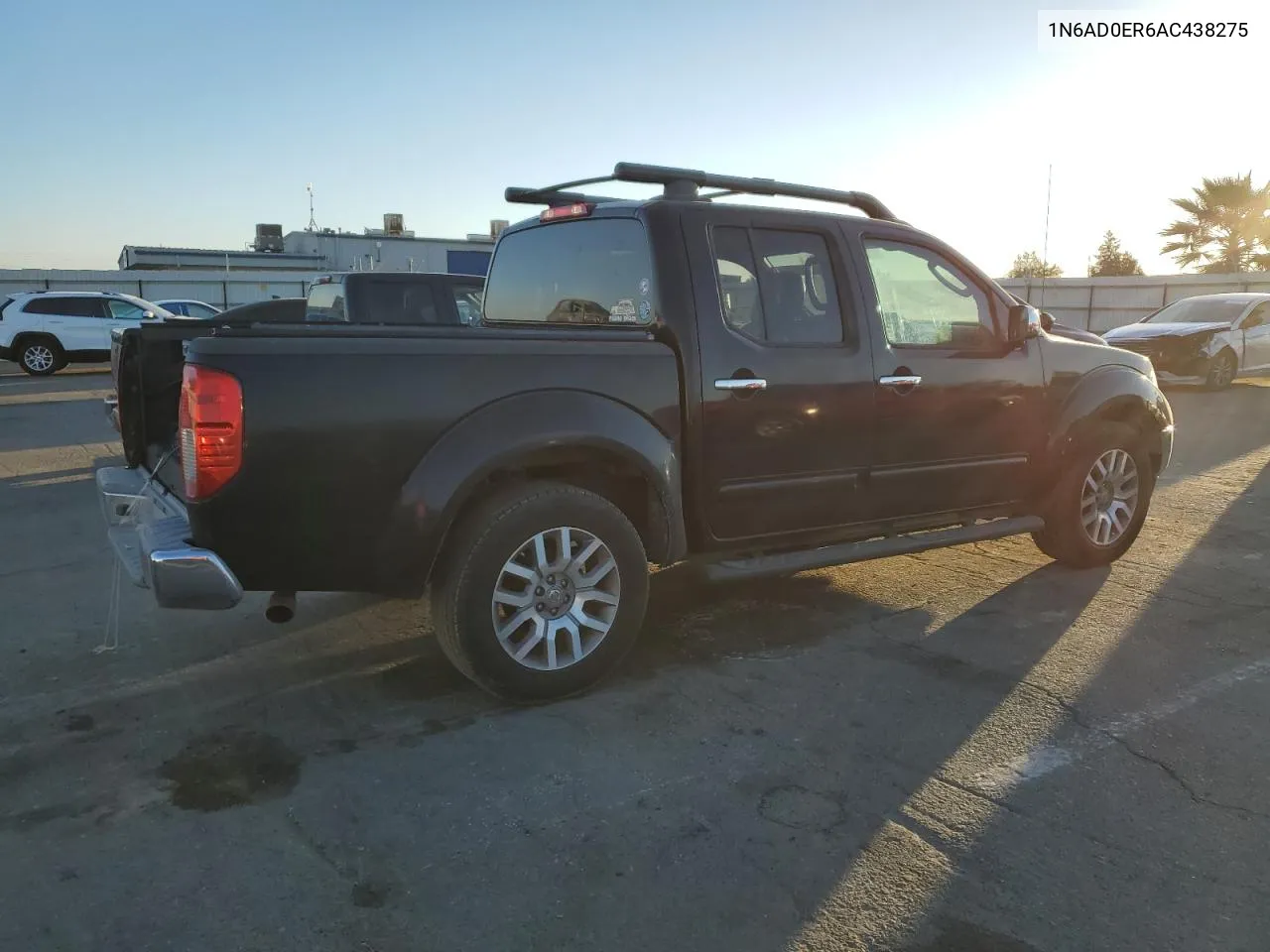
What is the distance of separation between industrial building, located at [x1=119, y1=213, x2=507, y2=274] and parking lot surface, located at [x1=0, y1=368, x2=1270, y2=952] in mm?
38886

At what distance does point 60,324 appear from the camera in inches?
754

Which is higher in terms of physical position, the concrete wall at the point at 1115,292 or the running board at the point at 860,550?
the concrete wall at the point at 1115,292

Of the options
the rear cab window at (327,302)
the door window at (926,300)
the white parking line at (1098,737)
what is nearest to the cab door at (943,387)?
the door window at (926,300)

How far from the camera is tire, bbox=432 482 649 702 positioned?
3.47 metres

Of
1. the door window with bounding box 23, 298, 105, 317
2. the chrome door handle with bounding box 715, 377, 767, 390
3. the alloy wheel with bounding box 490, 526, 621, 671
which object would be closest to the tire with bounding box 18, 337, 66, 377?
the door window with bounding box 23, 298, 105, 317

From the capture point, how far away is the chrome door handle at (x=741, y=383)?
3930mm

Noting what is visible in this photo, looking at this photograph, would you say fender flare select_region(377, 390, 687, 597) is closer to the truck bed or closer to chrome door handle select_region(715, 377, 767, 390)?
the truck bed

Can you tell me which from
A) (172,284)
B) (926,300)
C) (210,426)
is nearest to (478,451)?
(210,426)

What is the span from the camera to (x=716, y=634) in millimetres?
4465

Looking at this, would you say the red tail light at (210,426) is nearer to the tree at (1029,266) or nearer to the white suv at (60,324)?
the white suv at (60,324)

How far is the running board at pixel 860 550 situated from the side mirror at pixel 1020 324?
3.23ft

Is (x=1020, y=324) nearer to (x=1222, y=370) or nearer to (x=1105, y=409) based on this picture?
(x=1105, y=409)

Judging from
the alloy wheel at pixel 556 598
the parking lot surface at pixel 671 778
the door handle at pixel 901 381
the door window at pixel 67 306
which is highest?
the door window at pixel 67 306

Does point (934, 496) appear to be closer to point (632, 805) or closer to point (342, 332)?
point (632, 805)
